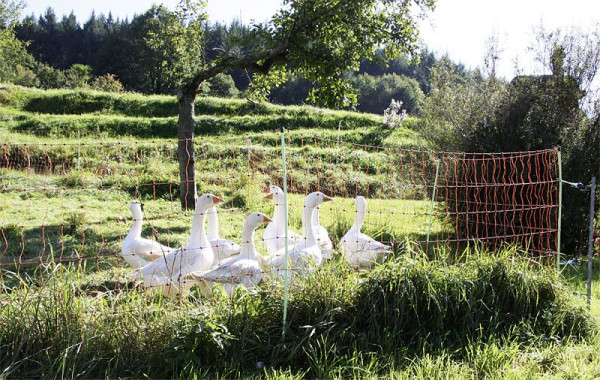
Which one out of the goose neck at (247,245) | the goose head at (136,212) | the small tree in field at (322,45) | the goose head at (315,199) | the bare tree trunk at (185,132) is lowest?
the goose neck at (247,245)

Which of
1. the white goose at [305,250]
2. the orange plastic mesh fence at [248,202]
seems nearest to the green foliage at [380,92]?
the orange plastic mesh fence at [248,202]

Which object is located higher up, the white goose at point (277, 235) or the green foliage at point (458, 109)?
the green foliage at point (458, 109)

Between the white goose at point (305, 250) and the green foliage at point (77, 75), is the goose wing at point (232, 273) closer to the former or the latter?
the white goose at point (305, 250)

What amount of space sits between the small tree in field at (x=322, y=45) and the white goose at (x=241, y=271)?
473cm

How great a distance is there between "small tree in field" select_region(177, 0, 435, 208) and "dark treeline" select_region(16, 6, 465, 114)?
843 inches

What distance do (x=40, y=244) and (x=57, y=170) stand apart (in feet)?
21.4

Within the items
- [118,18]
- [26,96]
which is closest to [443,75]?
[26,96]

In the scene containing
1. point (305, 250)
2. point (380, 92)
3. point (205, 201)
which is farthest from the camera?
point (380, 92)

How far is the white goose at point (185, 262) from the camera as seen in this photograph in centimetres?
553

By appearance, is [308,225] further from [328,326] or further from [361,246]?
[328,326]

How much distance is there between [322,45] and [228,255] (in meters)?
5.30

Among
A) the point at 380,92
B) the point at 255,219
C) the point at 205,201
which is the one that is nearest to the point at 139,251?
the point at 205,201

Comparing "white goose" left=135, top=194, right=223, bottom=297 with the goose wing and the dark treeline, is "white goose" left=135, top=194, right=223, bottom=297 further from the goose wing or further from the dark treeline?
the dark treeline

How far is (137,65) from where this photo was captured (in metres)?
53.0
